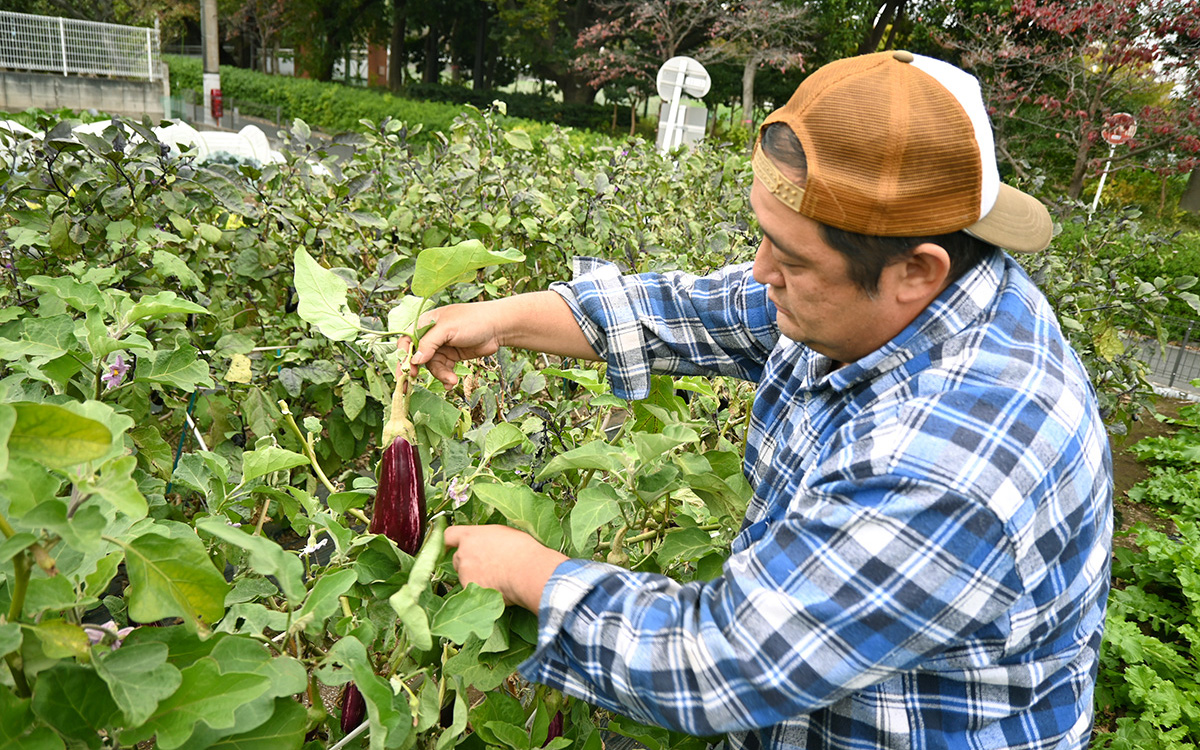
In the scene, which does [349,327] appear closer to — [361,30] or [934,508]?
[934,508]

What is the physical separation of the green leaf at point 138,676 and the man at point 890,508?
405mm

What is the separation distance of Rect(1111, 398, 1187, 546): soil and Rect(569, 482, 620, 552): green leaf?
3.91 m

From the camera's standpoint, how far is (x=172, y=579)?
0.80 meters

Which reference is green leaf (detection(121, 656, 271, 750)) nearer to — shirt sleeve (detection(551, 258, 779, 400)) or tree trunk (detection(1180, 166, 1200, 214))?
shirt sleeve (detection(551, 258, 779, 400))

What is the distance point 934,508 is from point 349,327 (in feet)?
2.67

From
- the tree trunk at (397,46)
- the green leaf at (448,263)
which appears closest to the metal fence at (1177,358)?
the green leaf at (448,263)

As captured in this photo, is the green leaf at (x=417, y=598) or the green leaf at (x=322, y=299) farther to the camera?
the green leaf at (x=322, y=299)

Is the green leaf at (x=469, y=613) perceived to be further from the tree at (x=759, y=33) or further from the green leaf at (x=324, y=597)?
the tree at (x=759, y=33)

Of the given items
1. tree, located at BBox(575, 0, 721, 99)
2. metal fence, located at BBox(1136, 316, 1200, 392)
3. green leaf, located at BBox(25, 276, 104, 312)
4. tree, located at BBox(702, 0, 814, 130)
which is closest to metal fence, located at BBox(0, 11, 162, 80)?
tree, located at BBox(575, 0, 721, 99)

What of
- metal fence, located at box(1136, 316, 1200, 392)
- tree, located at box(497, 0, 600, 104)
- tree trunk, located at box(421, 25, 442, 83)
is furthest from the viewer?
tree trunk, located at box(421, 25, 442, 83)

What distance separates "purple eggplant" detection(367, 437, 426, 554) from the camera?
1113 millimetres

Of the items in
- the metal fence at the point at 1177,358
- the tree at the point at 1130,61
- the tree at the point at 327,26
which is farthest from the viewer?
the tree at the point at 327,26

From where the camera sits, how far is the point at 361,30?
110 feet

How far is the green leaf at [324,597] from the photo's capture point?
97 centimetres
